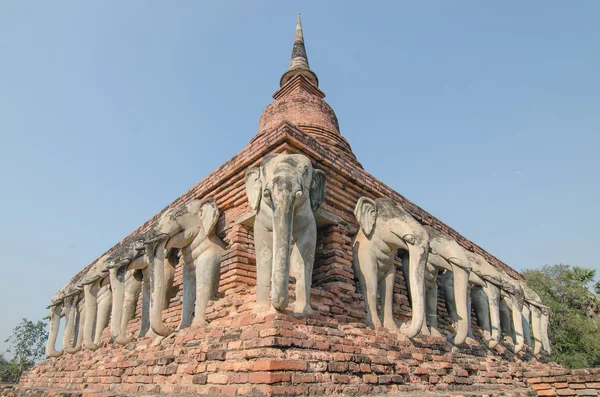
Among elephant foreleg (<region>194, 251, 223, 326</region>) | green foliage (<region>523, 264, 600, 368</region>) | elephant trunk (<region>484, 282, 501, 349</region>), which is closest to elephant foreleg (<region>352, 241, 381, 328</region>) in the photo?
elephant foreleg (<region>194, 251, 223, 326</region>)

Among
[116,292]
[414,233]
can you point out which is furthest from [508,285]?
[116,292]

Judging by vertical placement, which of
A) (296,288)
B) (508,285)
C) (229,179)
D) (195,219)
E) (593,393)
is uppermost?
(229,179)

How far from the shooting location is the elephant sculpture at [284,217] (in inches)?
168

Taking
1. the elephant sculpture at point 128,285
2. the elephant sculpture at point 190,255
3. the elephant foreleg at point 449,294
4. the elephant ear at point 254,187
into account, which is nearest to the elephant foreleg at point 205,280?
the elephant sculpture at point 190,255

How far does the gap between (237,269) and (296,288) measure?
1060 millimetres

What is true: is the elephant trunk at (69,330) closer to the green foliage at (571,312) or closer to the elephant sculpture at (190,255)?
the elephant sculpture at (190,255)

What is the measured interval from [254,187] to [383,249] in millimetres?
2113

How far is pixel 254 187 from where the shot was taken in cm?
500

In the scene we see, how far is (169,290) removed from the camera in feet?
20.8

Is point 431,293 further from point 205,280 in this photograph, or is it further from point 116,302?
point 116,302

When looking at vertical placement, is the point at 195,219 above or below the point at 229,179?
below

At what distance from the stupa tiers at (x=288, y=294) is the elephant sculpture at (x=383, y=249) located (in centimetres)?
2

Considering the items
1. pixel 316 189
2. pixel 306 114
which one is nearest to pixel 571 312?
pixel 306 114

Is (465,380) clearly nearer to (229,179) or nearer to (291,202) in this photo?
(291,202)
